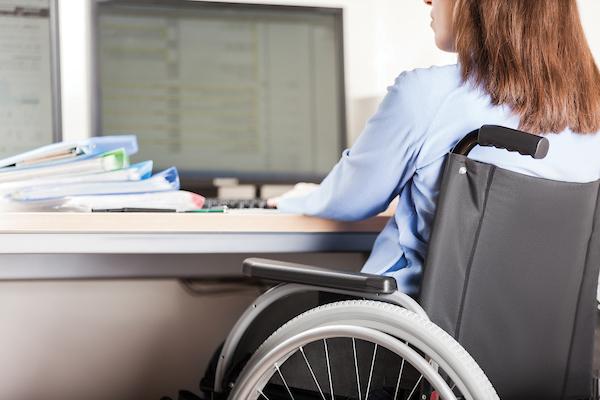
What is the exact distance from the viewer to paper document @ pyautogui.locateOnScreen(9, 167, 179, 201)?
3.79 ft

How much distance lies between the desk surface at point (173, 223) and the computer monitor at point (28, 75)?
50 centimetres

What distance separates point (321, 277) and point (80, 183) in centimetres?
48

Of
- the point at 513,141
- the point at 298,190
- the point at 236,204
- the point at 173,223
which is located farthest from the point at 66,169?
the point at 513,141

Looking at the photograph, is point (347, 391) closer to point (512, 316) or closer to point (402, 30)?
point (512, 316)

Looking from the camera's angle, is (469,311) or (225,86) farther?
(225,86)

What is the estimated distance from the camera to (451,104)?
3.23 ft

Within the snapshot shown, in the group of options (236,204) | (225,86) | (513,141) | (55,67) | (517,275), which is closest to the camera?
(513,141)

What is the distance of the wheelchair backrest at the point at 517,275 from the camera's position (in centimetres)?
91

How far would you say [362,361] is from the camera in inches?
39.3

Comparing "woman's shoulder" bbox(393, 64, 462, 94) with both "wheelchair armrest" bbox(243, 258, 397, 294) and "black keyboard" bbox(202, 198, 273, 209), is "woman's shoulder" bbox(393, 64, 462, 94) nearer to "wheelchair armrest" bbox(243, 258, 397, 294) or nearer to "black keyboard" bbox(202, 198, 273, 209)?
"wheelchair armrest" bbox(243, 258, 397, 294)

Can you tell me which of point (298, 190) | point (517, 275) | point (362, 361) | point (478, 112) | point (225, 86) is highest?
point (225, 86)

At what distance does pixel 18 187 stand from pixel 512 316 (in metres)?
0.78

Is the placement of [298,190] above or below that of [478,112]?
below

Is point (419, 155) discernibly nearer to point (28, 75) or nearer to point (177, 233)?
point (177, 233)
